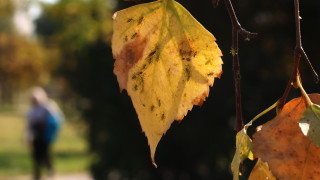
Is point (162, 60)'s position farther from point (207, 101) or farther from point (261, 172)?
point (207, 101)

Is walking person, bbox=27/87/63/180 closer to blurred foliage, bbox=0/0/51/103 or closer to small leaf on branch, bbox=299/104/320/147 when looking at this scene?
small leaf on branch, bbox=299/104/320/147

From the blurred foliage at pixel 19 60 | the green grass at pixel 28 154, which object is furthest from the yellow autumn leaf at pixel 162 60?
the blurred foliage at pixel 19 60

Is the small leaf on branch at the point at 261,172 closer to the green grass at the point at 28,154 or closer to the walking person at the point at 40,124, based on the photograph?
the walking person at the point at 40,124

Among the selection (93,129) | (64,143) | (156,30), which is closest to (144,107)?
(156,30)

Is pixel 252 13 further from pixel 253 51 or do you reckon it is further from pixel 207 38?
pixel 207 38

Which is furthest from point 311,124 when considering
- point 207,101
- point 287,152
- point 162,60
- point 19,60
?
point 19,60
